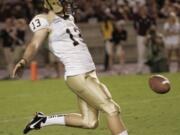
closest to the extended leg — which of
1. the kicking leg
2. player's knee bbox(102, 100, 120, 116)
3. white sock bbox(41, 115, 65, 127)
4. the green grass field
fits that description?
white sock bbox(41, 115, 65, 127)

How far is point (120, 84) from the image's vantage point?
15883mm

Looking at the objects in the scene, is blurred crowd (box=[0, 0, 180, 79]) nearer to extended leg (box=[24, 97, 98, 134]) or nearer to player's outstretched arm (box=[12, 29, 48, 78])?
extended leg (box=[24, 97, 98, 134])

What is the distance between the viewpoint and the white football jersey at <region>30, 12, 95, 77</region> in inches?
290

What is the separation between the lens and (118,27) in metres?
20.8

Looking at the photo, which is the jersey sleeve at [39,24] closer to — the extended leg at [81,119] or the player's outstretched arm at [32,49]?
the player's outstretched arm at [32,49]

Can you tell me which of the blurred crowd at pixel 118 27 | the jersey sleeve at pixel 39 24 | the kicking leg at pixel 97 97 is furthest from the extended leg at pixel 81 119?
the blurred crowd at pixel 118 27

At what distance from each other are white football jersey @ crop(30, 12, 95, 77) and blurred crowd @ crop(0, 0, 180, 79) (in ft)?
33.1

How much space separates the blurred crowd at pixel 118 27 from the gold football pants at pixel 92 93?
10173 millimetres

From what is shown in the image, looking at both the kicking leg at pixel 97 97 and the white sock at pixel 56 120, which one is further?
the white sock at pixel 56 120

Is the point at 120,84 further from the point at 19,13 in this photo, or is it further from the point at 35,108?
the point at 19,13

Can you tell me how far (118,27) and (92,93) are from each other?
1360cm

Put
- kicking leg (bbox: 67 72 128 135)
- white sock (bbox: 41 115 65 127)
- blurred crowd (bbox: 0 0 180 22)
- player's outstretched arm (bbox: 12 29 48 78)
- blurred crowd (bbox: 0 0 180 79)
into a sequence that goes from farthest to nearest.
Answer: blurred crowd (bbox: 0 0 180 22)
blurred crowd (bbox: 0 0 180 79)
white sock (bbox: 41 115 65 127)
kicking leg (bbox: 67 72 128 135)
player's outstretched arm (bbox: 12 29 48 78)

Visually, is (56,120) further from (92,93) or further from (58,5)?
(58,5)

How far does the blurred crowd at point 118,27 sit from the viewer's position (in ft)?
62.5
